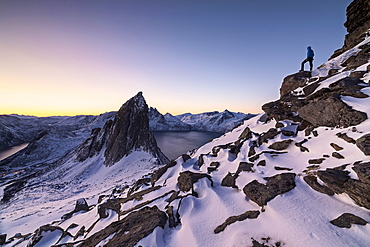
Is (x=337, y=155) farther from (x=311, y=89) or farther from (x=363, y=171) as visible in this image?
(x=311, y=89)

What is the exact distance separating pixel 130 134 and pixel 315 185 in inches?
2115

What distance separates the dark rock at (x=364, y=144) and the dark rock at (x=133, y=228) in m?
9.22

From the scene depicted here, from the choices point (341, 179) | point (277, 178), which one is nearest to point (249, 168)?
point (277, 178)

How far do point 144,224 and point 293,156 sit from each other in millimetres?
8972

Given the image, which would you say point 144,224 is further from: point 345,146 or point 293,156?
point 345,146

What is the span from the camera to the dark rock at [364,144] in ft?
19.7

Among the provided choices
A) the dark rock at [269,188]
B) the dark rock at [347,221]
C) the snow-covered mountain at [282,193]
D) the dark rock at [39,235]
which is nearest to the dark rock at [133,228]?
the snow-covered mountain at [282,193]

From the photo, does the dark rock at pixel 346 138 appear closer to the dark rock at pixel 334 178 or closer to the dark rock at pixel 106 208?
the dark rock at pixel 334 178

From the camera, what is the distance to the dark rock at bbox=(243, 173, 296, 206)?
20.6ft

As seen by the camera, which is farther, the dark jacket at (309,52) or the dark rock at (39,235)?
the dark jacket at (309,52)

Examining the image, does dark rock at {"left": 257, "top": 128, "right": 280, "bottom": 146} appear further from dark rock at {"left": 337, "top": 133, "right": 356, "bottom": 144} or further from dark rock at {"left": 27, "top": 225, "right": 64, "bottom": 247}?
dark rock at {"left": 27, "top": 225, "right": 64, "bottom": 247}

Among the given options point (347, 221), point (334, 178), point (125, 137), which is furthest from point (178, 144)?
point (347, 221)

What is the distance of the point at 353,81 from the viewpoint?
1001 cm

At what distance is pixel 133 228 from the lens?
7.12 metres
